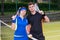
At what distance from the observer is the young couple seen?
236 inches

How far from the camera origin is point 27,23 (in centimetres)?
613

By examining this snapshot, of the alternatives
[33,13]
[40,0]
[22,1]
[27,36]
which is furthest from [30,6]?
[40,0]

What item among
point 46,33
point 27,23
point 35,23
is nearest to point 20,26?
point 27,23

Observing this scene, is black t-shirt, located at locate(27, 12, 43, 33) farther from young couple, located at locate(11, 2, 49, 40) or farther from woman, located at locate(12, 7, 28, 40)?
woman, located at locate(12, 7, 28, 40)

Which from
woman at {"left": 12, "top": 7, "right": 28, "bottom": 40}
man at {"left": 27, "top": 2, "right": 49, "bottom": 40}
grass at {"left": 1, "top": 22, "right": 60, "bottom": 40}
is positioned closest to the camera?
woman at {"left": 12, "top": 7, "right": 28, "bottom": 40}

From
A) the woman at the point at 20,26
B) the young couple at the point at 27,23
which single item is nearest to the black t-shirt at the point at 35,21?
the young couple at the point at 27,23

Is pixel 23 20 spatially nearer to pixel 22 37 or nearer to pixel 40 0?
pixel 22 37

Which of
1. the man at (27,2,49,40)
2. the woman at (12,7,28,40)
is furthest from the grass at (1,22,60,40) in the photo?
the woman at (12,7,28,40)

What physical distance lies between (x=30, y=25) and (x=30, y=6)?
52 centimetres

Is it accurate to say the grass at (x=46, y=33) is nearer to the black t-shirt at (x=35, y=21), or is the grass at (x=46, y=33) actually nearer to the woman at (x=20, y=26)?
the black t-shirt at (x=35, y=21)

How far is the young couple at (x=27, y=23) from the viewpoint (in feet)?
19.6

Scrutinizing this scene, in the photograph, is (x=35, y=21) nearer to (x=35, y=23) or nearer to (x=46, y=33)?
(x=35, y=23)

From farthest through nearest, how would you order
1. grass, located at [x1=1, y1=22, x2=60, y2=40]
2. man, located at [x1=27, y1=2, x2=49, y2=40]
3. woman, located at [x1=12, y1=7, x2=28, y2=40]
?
grass, located at [x1=1, y1=22, x2=60, y2=40] → man, located at [x1=27, y1=2, x2=49, y2=40] → woman, located at [x1=12, y1=7, x2=28, y2=40]

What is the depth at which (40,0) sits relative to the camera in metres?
35.5
